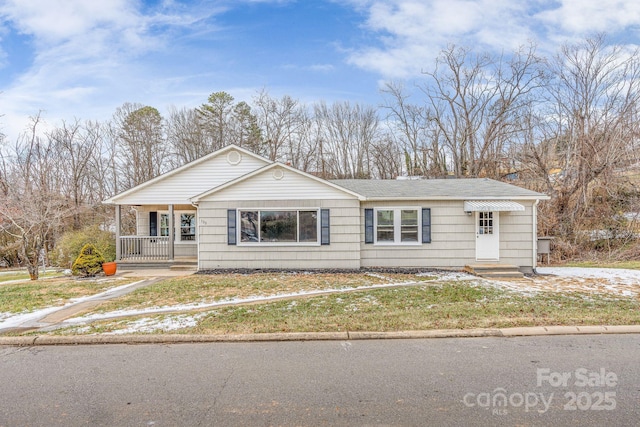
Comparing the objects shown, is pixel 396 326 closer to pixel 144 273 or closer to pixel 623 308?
pixel 623 308

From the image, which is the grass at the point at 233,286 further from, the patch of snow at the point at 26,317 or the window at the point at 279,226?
the window at the point at 279,226

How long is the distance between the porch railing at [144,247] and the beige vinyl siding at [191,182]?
5.30 ft

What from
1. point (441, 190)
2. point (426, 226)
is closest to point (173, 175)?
point (426, 226)

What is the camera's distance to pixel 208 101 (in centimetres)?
2756

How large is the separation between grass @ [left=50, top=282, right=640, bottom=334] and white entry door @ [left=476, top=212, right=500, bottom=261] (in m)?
4.20

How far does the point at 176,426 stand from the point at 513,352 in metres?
4.02

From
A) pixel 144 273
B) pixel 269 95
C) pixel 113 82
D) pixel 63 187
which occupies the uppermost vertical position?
pixel 269 95

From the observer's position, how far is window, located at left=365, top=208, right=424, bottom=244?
1236cm

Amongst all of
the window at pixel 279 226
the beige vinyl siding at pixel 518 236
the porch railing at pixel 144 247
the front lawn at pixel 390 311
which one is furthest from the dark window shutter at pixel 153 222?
the beige vinyl siding at pixel 518 236

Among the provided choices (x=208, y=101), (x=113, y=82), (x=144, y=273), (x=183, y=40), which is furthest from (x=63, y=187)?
(x=144, y=273)

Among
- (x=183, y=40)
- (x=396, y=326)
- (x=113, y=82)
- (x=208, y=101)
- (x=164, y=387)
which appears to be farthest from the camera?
(x=208, y=101)

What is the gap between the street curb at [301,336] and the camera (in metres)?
5.16

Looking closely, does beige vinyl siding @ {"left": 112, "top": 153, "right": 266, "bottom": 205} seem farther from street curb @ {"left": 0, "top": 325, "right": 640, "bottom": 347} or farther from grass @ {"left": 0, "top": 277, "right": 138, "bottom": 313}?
street curb @ {"left": 0, "top": 325, "right": 640, "bottom": 347}

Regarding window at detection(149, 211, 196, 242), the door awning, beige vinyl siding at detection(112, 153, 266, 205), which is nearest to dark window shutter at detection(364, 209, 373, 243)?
the door awning
